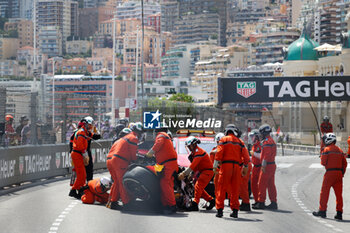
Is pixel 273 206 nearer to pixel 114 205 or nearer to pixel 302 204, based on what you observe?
pixel 302 204

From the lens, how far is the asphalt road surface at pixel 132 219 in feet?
44.3

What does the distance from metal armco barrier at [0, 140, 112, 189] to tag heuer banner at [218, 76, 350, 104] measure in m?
5.57

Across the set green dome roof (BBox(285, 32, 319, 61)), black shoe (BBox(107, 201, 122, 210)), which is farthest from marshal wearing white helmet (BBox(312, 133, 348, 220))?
green dome roof (BBox(285, 32, 319, 61))

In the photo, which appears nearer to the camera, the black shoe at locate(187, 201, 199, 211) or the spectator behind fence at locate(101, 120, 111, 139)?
the black shoe at locate(187, 201, 199, 211)

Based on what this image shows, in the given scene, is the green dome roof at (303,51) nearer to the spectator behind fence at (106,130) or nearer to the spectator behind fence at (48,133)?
the spectator behind fence at (106,130)

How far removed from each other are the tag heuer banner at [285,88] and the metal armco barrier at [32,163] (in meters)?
5.57

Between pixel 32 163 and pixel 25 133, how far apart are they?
80cm

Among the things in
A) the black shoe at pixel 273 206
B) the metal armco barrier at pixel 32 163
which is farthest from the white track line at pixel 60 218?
the black shoe at pixel 273 206

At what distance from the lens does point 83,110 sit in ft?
94.6

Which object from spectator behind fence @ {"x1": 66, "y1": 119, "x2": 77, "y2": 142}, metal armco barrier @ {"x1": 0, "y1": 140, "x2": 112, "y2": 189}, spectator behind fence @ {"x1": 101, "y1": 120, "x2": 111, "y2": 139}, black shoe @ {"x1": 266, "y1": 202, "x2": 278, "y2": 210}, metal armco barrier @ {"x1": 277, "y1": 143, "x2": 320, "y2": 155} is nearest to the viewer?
black shoe @ {"x1": 266, "y1": 202, "x2": 278, "y2": 210}

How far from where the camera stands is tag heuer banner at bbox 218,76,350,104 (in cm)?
2734

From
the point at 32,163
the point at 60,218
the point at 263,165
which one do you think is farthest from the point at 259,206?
the point at 32,163

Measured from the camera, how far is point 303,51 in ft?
331

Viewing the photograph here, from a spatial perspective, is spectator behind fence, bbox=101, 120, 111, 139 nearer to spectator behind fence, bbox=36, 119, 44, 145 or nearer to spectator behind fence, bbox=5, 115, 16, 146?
spectator behind fence, bbox=36, 119, 44, 145
